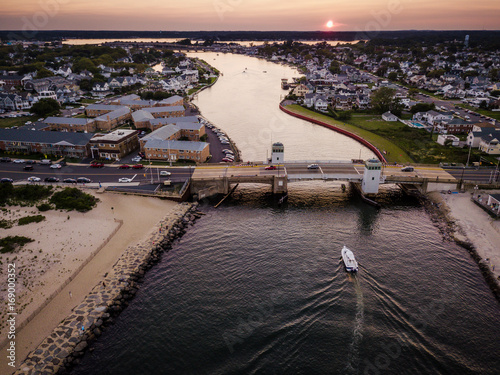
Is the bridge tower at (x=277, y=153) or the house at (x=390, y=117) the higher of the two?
the house at (x=390, y=117)

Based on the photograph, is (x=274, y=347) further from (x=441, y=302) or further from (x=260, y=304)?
(x=441, y=302)

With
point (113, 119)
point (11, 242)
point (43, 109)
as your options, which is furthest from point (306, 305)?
point (43, 109)

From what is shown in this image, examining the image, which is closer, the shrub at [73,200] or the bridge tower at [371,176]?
the shrub at [73,200]

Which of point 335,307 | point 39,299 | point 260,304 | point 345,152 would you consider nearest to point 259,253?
point 260,304

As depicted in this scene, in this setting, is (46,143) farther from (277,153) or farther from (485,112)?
(485,112)

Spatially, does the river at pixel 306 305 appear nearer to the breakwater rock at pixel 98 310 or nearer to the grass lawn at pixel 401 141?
the breakwater rock at pixel 98 310

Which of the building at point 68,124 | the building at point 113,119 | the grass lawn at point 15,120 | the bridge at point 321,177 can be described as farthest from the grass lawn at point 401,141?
the grass lawn at point 15,120
